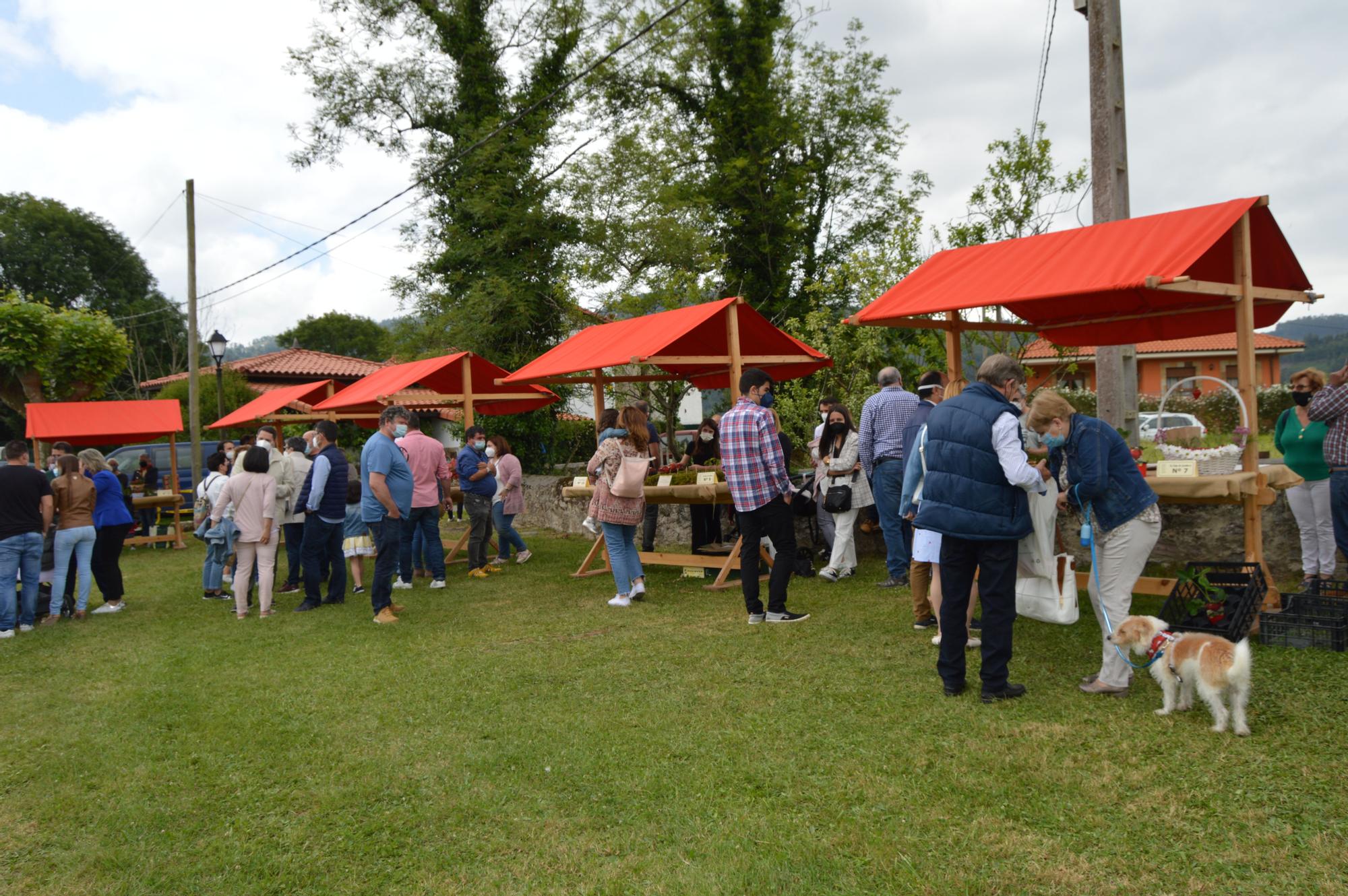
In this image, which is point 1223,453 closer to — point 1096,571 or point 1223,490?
point 1223,490

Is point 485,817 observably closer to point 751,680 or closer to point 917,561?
A: point 751,680

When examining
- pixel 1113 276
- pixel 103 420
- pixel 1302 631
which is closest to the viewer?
pixel 1302 631

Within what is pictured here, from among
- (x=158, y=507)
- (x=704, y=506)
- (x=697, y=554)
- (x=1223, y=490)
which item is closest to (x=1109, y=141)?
(x=1223, y=490)

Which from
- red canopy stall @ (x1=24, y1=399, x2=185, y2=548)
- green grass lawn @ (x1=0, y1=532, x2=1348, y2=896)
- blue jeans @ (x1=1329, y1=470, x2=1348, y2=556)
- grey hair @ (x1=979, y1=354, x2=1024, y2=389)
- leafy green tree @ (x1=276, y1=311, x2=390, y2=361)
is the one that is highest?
leafy green tree @ (x1=276, y1=311, x2=390, y2=361)

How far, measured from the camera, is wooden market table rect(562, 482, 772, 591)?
847 centimetres

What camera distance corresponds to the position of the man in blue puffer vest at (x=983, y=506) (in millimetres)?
4660

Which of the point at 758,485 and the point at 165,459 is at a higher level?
the point at 165,459

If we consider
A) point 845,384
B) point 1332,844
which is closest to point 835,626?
point 1332,844

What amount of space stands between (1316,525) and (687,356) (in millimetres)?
5523

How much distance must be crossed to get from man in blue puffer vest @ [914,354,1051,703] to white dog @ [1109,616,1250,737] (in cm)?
61

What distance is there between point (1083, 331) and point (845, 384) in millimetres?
7259

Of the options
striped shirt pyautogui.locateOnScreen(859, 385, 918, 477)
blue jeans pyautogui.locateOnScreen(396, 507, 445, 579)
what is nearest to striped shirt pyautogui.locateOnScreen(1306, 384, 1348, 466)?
striped shirt pyautogui.locateOnScreen(859, 385, 918, 477)

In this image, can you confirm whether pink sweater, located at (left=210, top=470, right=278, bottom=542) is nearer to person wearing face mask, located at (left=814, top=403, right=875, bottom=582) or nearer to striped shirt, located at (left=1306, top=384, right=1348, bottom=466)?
person wearing face mask, located at (left=814, top=403, right=875, bottom=582)

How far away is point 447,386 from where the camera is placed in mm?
12867
